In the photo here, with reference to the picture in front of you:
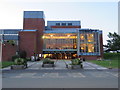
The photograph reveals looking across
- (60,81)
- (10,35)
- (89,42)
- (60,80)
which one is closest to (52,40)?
(89,42)

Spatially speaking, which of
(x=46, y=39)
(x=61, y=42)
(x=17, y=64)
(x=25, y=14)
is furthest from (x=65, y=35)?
(x=17, y=64)

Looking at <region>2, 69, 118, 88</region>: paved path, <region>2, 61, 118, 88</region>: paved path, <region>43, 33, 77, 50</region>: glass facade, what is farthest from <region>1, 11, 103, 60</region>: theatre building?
<region>2, 69, 118, 88</region>: paved path

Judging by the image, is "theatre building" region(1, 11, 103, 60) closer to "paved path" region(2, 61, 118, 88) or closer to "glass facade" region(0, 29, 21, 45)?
"glass facade" region(0, 29, 21, 45)

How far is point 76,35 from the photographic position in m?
73.3

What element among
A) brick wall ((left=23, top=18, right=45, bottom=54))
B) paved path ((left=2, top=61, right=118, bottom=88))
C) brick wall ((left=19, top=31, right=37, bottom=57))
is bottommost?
paved path ((left=2, top=61, right=118, bottom=88))

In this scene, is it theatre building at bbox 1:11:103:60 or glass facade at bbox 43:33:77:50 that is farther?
glass facade at bbox 43:33:77:50

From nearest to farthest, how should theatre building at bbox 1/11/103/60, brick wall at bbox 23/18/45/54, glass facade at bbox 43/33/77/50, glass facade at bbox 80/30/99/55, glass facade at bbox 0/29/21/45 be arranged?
glass facade at bbox 0/29/21/45 → theatre building at bbox 1/11/103/60 → glass facade at bbox 80/30/99/55 → brick wall at bbox 23/18/45/54 → glass facade at bbox 43/33/77/50

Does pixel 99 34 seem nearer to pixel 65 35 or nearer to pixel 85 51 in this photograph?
pixel 85 51

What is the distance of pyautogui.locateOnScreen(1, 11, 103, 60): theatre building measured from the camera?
66500 millimetres

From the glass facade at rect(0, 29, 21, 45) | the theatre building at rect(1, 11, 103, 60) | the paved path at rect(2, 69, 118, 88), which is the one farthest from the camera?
the theatre building at rect(1, 11, 103, 60)

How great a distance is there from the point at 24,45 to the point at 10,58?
49.9ft

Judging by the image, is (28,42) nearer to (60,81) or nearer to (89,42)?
(89,42)

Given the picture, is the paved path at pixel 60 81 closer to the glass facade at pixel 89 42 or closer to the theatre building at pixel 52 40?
the theatre building at pixel 52 40

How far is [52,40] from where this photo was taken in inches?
2901
